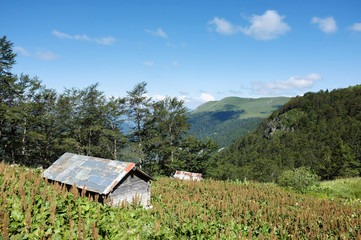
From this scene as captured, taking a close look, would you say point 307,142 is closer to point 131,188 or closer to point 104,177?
point 131,188

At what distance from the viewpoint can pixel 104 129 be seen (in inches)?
1319

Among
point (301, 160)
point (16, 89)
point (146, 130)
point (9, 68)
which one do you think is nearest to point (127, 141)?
point (146, 130)

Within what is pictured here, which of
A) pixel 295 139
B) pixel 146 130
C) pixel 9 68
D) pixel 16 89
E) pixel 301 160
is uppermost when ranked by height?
pixel 9 68

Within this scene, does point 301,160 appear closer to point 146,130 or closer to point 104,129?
point 146,130

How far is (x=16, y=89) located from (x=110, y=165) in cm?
2575

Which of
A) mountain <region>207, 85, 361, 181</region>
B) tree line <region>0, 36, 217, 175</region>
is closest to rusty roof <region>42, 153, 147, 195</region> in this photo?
tree line <region>0, 36, 217, 175</region>

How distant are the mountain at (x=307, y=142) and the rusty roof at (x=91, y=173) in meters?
59.8

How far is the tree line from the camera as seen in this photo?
30.0m

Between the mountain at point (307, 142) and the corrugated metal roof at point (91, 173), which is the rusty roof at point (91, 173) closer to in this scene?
the corrugated metal roof at point (91, 173)

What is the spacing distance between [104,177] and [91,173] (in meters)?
1.15

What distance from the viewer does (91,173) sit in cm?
1308

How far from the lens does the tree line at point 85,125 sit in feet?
98.4

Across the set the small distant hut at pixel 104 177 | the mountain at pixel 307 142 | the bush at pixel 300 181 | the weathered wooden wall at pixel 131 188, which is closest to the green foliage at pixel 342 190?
the bush at pixel 300 181

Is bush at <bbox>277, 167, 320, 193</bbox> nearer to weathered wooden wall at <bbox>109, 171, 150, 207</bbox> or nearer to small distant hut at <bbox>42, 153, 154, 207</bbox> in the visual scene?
weathered wooden wall at <bbox>109, 171, 150, 207</bbox>
